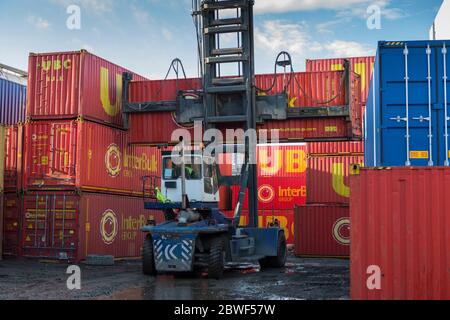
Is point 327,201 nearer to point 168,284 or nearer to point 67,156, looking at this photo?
point 67,156

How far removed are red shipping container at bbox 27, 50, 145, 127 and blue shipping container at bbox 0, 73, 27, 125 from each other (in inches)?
144

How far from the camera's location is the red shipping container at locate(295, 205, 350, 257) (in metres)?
25.0

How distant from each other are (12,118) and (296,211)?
12.7 meters

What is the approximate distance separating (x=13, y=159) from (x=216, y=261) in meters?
9.71

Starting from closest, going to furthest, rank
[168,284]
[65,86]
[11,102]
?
[168,284] < [65,86] < [11,102]

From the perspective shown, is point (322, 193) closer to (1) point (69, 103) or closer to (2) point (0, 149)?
(1) point (69, 103)

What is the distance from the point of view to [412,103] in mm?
11227

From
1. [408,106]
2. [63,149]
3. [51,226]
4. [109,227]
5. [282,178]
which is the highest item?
[408,106]

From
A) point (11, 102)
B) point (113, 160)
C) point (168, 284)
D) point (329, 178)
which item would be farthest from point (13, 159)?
point (329, 178)

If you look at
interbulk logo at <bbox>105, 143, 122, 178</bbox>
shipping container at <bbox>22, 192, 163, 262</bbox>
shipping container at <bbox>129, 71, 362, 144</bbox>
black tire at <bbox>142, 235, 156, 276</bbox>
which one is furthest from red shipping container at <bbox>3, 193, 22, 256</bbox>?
black tire at <bbox>142, 235, 156, 276</bbox>

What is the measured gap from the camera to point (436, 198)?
10266mm

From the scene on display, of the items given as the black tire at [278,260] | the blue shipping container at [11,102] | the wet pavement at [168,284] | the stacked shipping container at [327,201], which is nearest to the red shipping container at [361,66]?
the stacked shipping container at [327,201]
